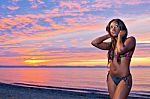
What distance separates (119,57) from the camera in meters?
6.91

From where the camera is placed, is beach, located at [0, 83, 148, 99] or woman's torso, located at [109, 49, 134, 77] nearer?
woman's torso, located at [109, 49, 134, 77]

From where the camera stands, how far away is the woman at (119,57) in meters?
6.75

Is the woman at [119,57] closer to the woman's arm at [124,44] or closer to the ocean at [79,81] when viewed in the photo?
the woman's arm at [124,44]

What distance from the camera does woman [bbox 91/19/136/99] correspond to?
675cm

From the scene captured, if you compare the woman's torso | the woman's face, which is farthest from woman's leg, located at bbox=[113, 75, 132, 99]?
the woman's face

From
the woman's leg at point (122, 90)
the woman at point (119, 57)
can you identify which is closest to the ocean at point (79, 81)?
the woman at point (119, 57)

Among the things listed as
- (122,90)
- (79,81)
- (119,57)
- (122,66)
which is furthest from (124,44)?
(79,81)

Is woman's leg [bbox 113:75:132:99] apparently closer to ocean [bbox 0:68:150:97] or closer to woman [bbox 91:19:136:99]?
woman [bbox 91:19:136:99]

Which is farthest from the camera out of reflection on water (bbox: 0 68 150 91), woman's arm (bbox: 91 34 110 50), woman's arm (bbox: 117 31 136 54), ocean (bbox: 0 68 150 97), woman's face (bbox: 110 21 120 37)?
reflection on water (bbox: 0 68 150 91)

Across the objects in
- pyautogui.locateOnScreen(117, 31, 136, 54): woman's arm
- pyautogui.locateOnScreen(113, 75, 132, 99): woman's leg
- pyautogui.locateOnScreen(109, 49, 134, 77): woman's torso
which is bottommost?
pyautogui.locateOnScreen(113, 75, 132, 99): woman's leg

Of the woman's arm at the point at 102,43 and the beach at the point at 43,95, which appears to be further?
the beach at the point at 43,95

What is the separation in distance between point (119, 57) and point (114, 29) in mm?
515

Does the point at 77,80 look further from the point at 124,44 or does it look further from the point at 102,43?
the point at 124,44

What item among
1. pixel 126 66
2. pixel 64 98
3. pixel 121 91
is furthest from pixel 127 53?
pixel 64 98
